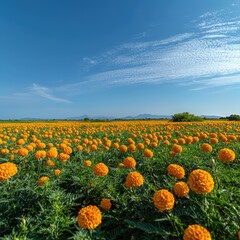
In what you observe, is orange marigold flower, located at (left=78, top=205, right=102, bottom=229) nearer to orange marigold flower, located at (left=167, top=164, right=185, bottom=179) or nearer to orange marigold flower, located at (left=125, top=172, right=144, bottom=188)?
orange marigold flower, located at (left=125, top=172, right=144, bottom=188)

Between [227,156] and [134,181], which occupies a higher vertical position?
[227,156]

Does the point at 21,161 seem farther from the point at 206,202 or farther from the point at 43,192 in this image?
the point at 206,202

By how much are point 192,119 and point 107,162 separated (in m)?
27.1

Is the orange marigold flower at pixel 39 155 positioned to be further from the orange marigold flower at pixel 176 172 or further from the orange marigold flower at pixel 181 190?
the orange marigold flower at pixel 181 190

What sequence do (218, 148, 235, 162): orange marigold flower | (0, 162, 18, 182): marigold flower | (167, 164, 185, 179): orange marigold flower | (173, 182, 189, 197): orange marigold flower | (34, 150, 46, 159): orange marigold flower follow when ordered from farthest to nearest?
1. (34, 150, 46, 159): orange marigold flower
2. (218, 148, 235, 162): orange marigold flower
3. (167, 164, 185, 179): orange marigold flower
4. (0, 162, 18, 182): marigold flower
5. (173, 182, 189, 197): orange marigold flower

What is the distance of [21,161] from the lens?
203 inches

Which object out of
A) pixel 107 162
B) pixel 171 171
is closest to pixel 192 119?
pixel 107 162

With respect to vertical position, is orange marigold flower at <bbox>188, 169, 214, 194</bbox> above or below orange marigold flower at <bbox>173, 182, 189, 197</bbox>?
above

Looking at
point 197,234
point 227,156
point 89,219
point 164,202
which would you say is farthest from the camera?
point 227,156

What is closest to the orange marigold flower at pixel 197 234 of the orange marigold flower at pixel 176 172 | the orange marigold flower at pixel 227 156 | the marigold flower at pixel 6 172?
the orange marigold flower at pixel 176 172

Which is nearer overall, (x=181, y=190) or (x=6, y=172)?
(x=181, y=190)

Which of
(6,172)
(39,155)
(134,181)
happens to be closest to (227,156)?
(134,181)

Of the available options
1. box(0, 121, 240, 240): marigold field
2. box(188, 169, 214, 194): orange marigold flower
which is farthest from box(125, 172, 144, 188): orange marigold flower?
box(188, 169, 214, 194): orange marigold flower

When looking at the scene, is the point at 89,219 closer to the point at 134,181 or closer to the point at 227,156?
the point at 134,181
